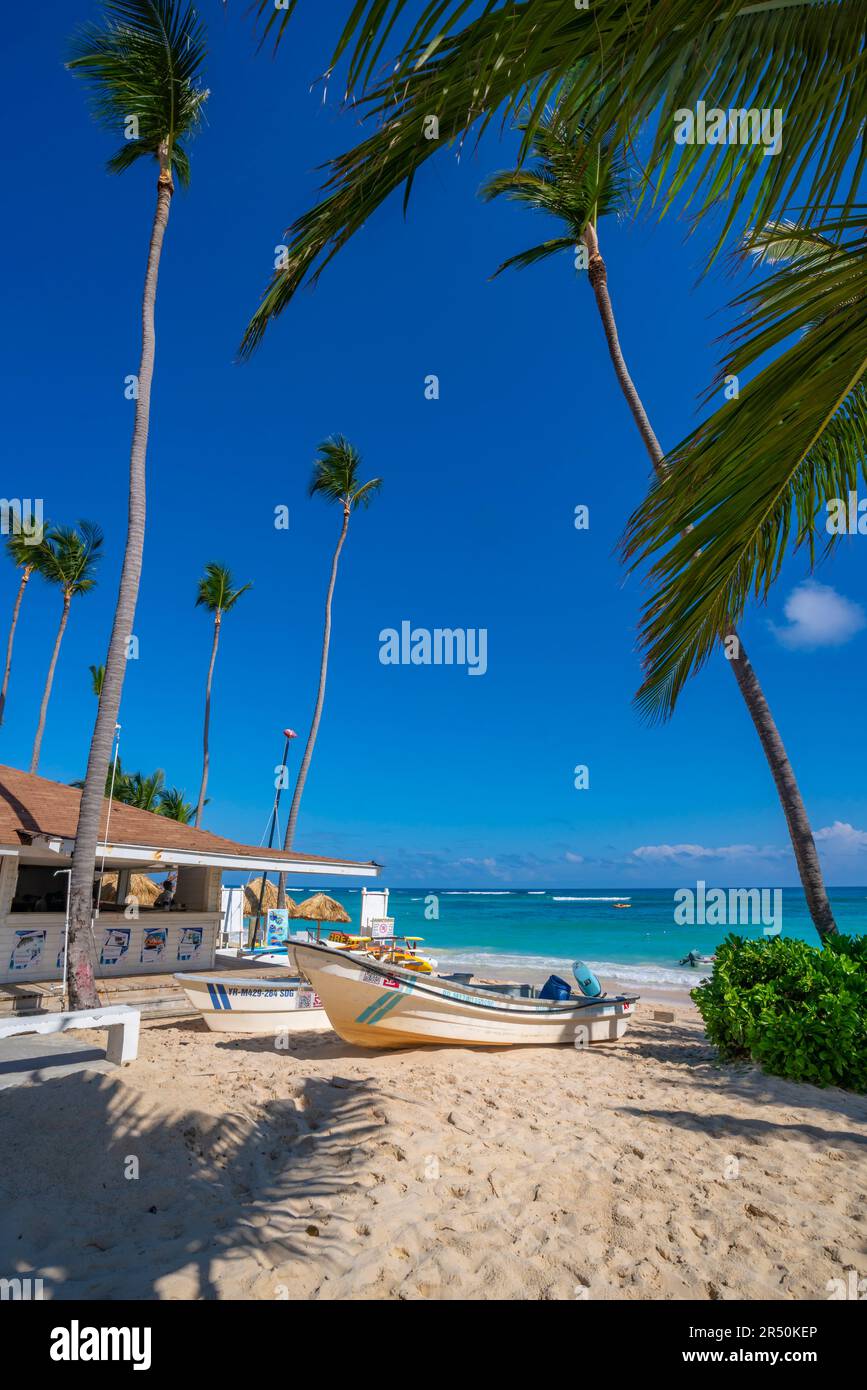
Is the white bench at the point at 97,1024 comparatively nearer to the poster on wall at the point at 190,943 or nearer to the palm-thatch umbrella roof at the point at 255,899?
the poster on wall at the point at 190,943

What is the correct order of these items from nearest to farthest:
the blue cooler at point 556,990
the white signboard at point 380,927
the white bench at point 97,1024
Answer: the white bench at point 97,1024
the blue cooler at point 556,990
the white signboard at point 380,927

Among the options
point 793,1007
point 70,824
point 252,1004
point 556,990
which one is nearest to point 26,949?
point 70,824

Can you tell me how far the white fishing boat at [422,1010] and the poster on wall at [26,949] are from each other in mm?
5816

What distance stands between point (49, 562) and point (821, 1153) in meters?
33.4

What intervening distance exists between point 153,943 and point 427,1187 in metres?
→ 10.3

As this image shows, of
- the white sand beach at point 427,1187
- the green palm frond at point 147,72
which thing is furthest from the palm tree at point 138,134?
the white sand beach at point 427,1187

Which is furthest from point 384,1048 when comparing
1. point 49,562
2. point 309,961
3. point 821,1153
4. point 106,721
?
point 49,562

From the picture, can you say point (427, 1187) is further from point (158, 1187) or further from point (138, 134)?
point (138, 134)

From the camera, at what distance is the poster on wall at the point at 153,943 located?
511 inches

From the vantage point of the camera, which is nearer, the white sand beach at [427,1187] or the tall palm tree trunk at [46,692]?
the white sand beach at [427,1187]

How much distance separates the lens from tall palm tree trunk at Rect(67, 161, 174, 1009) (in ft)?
31.9

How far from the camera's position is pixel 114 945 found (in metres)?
12.5

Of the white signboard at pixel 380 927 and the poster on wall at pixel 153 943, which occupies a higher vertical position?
the poster on wall at pixel 153 943
